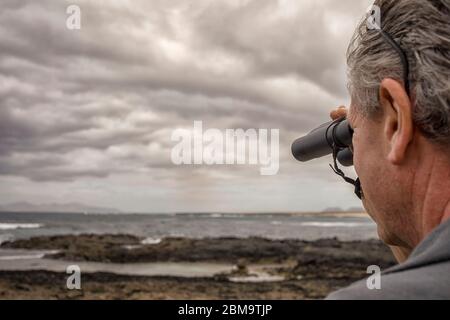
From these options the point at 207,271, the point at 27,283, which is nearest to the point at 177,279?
the point at 207,271

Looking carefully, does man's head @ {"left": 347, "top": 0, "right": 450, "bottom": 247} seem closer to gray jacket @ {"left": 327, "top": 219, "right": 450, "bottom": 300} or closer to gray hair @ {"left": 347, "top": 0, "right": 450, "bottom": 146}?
gray hair @ {"left": 347, "top": 0, "right": 450, "bottom": 146}

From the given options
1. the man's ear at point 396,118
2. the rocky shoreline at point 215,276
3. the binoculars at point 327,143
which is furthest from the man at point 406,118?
the rocky shoreline at point 215,276

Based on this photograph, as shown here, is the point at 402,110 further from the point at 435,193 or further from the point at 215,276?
the point at 215,276

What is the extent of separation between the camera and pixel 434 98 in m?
1.10

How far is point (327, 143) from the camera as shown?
1.91 m

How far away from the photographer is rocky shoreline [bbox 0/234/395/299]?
15.5 metres

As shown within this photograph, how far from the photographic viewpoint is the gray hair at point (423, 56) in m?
1.10

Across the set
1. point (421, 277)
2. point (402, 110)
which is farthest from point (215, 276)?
point (421, 277)

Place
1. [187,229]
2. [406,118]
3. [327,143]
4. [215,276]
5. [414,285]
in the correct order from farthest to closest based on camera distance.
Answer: [187,229] < [215,276] < [327,143] < [406,118] < [414,285]

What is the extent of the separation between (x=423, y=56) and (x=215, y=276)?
18599 millimetres

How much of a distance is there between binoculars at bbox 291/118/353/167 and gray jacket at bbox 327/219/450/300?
0.75 m

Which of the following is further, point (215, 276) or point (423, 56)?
point (215, 276)

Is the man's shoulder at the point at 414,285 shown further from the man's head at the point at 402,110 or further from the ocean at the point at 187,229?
the ocean at the point at 187,229
